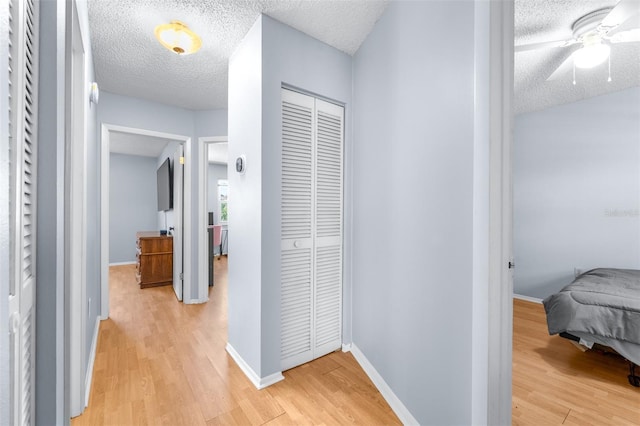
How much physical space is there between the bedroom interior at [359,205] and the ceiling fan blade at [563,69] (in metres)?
0.04

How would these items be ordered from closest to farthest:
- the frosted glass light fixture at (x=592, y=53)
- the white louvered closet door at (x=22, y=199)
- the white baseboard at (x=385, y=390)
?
the white louvered closet door at (x=22, y=199) < the white baseboard at (x=385, y=390) < the frosted glass light fixture at (x=592, y=53)

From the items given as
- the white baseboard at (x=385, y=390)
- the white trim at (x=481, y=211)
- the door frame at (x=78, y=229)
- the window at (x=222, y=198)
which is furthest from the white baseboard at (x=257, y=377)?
the window at (x=222, y=198)

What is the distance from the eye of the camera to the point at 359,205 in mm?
2223

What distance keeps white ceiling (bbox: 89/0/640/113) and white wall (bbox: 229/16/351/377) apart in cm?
14

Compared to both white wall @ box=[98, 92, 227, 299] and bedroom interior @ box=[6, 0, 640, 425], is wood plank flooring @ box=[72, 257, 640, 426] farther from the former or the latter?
white wall @ box=[98, 92, 227, 299]

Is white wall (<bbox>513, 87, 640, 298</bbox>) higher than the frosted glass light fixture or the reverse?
the reverse

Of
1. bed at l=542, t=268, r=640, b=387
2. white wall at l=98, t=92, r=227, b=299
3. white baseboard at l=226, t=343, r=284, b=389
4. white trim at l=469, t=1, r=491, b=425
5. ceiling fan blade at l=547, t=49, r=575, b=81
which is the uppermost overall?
ceiling fan blade at l=547, t=49, r=575, b=81

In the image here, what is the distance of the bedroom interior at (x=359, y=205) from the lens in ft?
3.69

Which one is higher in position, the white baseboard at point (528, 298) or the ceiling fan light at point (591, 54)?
the ceiling fan light at point (591, 54)

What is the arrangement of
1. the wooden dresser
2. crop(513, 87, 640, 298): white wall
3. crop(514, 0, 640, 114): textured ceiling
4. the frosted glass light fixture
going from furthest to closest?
the wooden dresser
crop(513, 87, 640, 298): white wall
the frosted glass light fixture
crop(514, 0, 640, 114): textured ceiling

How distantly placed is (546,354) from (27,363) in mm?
3212

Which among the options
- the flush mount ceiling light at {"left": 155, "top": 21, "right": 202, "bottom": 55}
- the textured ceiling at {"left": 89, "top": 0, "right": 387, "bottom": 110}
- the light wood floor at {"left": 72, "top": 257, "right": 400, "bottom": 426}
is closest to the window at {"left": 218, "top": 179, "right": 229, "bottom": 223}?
the textured ceiling at {"left": 89, "top": 0, "right": 387, "bottom": 110}

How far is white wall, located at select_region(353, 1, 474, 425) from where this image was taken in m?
1.23

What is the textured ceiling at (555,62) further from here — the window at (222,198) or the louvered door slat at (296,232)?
the window at (222,198)
